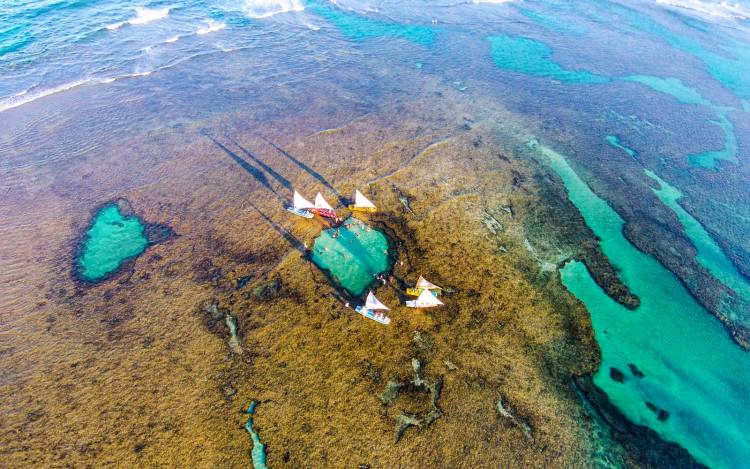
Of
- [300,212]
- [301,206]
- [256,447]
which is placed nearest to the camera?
[256,447]

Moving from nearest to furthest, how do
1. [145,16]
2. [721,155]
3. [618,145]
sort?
[618,145] → [721,155] → [145,16]

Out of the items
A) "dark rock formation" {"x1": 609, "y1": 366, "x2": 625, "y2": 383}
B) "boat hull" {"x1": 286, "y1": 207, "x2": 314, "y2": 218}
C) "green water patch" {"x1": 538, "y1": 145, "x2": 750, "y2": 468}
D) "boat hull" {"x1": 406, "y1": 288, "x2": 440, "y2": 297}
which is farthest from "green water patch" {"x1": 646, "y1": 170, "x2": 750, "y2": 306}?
"boat hull" {"x1": 286, "y1": 207, "x2": 314, "y2": 218}

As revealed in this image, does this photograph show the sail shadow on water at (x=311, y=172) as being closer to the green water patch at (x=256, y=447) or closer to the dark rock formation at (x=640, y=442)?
the green water patch at (x=256, y=447)

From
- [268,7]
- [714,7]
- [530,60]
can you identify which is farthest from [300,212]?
[714,7]

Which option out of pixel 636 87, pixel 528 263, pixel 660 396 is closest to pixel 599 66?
pixel 636 87

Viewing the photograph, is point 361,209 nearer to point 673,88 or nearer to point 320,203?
point 320,203

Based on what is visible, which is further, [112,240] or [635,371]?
[112,240]
